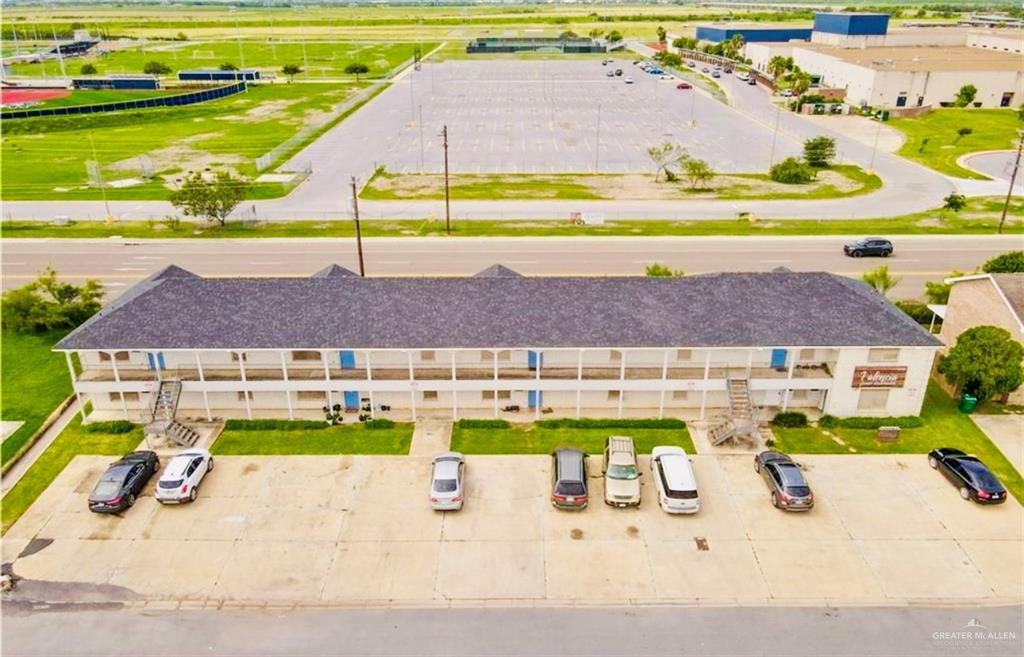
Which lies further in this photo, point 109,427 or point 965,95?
point 965,95

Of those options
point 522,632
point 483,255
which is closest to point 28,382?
point 522,632

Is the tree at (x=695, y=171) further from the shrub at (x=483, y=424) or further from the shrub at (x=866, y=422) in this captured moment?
the shrub at (x=483, y=424)

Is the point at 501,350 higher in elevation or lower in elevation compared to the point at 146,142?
higher

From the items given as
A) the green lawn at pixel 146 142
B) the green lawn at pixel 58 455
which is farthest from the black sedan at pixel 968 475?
the green lawn at pixel 146 142

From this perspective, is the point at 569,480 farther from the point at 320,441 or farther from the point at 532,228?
the point at 532,228

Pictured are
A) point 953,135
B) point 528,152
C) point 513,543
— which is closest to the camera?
point 513,543

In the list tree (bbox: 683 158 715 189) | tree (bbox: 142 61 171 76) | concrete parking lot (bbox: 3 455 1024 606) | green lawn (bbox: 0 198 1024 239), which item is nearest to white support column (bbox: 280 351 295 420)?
concrete parking lot (bbox: 3 455 1024 606)

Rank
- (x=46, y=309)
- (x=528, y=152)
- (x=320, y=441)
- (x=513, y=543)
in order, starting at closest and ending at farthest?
(x=513, y=543)
(x=320, y=441)
(x=46, y=309)
(x=528, y=152)
